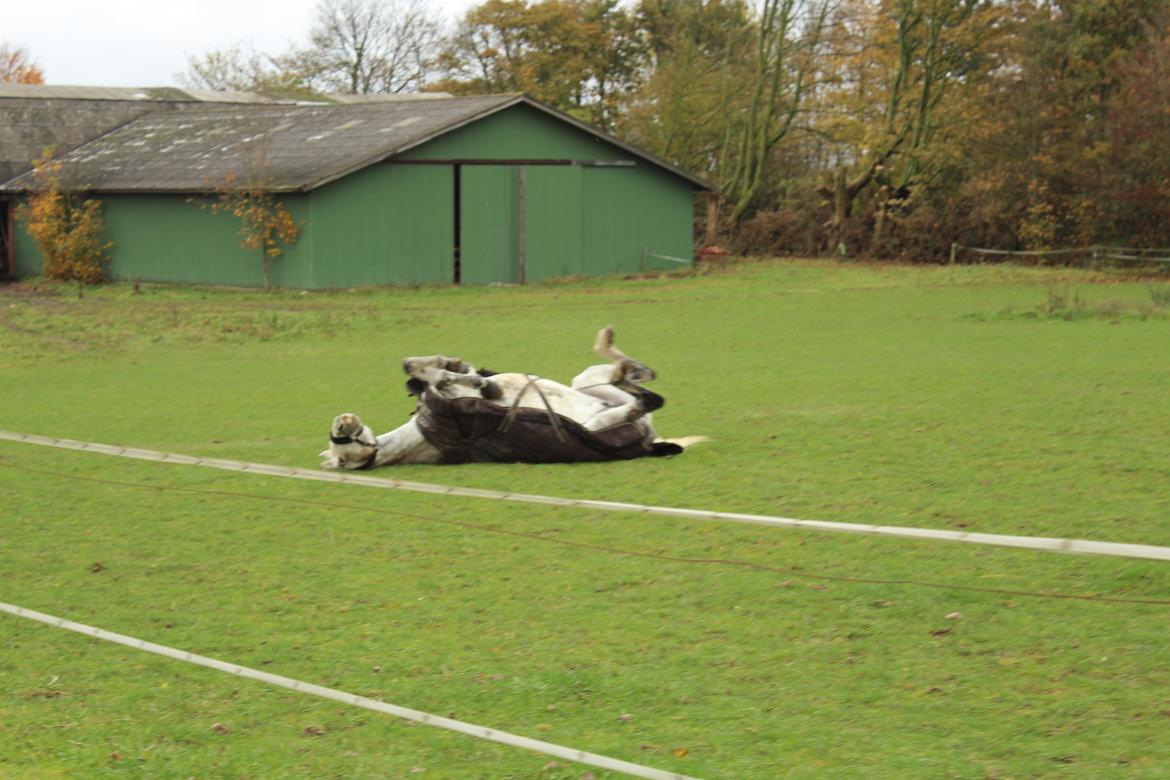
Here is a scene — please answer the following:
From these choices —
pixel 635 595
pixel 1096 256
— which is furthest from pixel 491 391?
pixel 1096 256

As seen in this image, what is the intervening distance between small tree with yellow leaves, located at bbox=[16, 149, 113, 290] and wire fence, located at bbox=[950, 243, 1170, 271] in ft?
80.8

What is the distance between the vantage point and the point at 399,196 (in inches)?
1423

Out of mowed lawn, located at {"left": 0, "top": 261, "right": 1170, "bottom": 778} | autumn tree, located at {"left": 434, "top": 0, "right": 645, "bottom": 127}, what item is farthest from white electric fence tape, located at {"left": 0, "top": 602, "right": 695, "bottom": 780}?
autumn tree, located at {"left": 434, "top": 0, "right": 645, "bottom": 127}

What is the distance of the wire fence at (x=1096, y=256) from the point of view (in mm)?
38312

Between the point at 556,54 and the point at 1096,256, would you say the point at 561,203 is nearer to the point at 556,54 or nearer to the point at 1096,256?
the point at 1096,256

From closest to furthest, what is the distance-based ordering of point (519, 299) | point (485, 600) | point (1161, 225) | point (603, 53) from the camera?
point (485, 600) → point (519, 299) → point (1161, 225) → point (603, 53)

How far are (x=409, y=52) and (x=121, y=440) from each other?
68088mm

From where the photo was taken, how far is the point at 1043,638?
6379mm

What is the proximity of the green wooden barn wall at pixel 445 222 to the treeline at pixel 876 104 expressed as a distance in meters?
10.3

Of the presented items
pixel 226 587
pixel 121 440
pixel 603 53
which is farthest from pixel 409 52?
pixel 226 587

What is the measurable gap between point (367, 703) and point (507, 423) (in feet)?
18.7

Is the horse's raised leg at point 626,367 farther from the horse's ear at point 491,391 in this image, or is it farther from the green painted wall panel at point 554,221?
the green painted wall panel at point 554,221

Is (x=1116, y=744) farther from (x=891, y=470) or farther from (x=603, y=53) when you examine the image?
(x=603, y=53)

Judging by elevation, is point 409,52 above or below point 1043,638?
above
